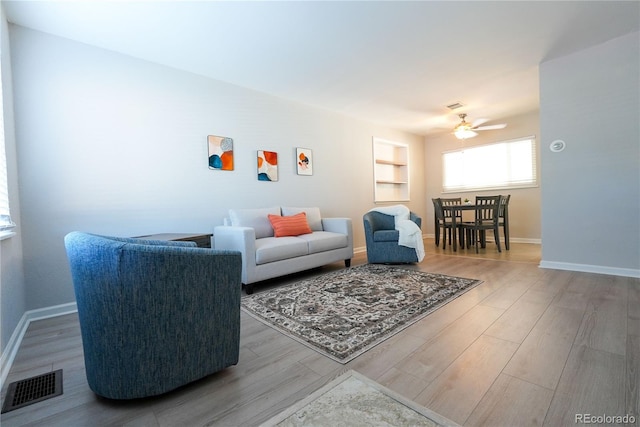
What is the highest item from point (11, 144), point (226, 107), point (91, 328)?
point (226, 107)

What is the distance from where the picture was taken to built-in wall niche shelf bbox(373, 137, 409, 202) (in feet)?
18.6

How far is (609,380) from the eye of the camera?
4.00 feet

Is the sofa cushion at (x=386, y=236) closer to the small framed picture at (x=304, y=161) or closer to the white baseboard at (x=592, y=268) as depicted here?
the small framed picture at (x=304, y=161)

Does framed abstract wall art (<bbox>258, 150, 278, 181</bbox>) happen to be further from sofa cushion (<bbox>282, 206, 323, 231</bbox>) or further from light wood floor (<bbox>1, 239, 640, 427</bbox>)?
light wood floor (<bbox>1, 239, 640, 427</bbox>)

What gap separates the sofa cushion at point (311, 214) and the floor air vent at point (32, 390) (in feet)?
8.55

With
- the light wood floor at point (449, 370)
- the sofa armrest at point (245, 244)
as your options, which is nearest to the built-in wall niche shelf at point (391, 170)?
the sofa armrest at point (245, 244)

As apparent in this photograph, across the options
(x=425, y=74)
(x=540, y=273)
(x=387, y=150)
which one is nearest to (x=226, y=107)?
(x=425, y=74)

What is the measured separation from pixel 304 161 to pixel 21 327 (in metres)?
3.37

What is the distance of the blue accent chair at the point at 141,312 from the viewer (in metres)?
1.10

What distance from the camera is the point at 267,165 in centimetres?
374

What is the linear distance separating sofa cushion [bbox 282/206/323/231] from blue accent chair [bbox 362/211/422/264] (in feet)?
2.28

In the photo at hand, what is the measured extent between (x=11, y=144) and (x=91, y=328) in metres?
1.92

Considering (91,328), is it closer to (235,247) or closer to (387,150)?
(235,247)

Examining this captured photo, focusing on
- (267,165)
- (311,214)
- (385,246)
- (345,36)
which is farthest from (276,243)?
(345,36)
